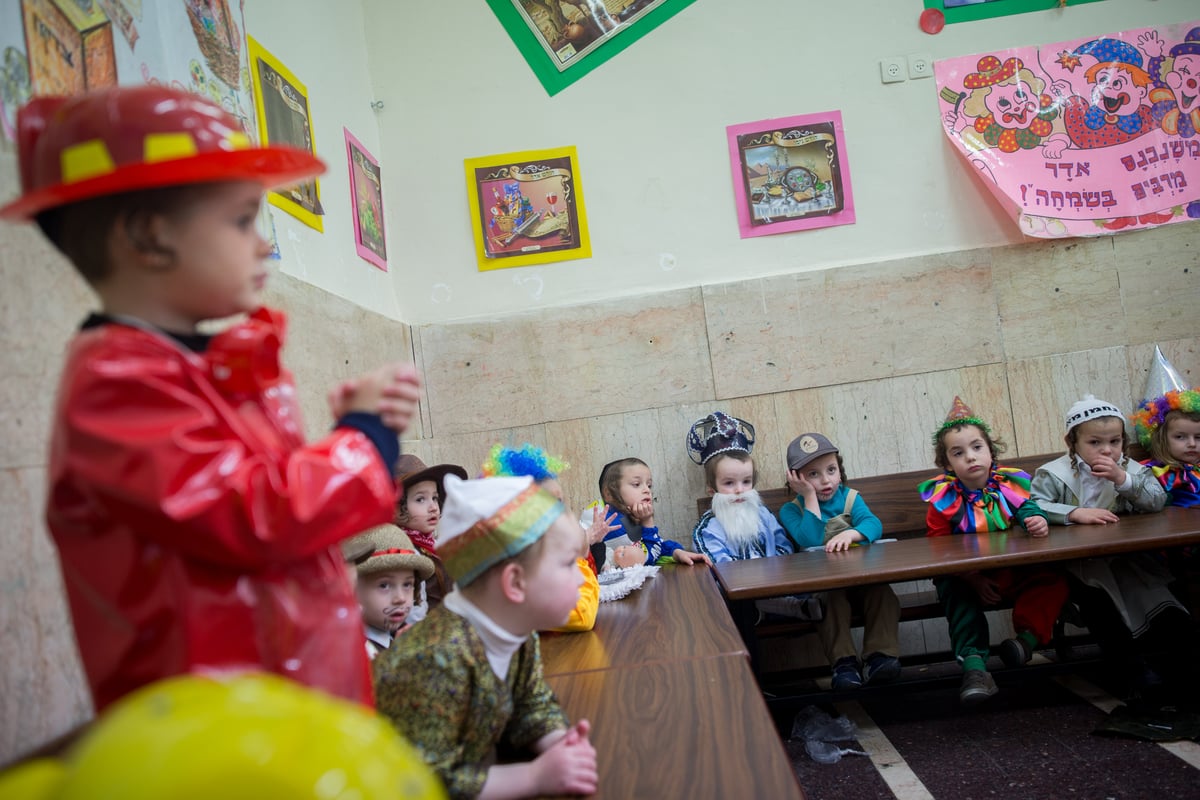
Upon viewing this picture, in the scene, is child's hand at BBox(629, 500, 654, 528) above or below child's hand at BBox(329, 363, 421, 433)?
below

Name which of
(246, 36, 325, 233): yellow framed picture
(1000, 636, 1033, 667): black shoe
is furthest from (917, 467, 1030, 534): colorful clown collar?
(246, 36, 325, 233): yellow framed picture

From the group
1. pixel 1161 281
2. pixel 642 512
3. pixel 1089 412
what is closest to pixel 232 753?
pixel 642 512

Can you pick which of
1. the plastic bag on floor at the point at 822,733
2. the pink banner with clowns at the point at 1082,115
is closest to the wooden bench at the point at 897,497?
the plastic bag on floor at the point at 822,733

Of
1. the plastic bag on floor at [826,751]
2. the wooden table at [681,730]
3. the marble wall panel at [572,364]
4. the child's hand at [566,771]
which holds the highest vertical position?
the marble wall panel at [572,364]

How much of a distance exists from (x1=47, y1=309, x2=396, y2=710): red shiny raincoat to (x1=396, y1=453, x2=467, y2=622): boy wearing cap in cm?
194

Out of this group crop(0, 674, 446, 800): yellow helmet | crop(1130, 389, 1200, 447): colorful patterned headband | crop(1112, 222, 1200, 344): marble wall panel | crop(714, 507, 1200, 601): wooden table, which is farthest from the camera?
crop(1112, 222, 1200, 344): marble wall panel

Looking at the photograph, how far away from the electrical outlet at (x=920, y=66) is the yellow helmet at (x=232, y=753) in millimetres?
4691

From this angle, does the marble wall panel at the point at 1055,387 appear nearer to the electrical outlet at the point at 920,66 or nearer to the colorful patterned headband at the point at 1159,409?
the colorful patterned headband at the point at 1159,409

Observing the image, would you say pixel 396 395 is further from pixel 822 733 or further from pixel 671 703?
pixel 822 733

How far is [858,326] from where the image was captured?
4.48 metres

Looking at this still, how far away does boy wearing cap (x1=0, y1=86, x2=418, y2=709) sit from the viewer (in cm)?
91

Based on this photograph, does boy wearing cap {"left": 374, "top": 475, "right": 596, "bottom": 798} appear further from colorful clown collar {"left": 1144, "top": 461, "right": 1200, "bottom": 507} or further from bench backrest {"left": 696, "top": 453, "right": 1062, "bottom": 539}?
colorful clown collar {"left": 1144, "top": 461, "right": 1200, "bottom": 507}

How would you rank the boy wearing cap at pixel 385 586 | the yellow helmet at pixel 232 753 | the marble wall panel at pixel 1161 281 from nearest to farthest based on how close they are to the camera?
the yellow helmet at pixel 232 753 < the boy wearing cap at pixel 385 586 < the marble wall panel at pixel 1161 281

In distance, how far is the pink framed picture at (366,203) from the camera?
4.09m
